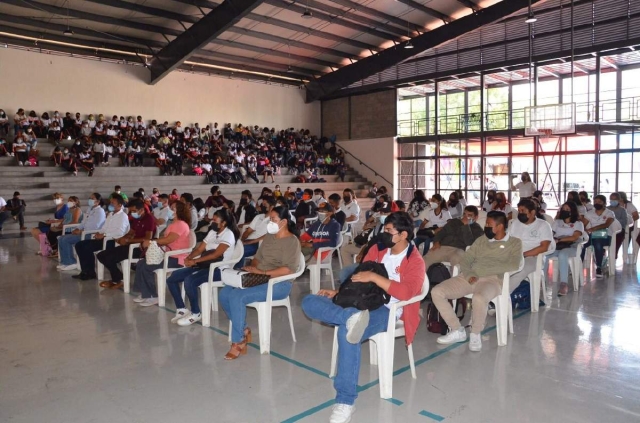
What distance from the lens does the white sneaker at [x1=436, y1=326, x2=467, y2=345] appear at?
3965 mm

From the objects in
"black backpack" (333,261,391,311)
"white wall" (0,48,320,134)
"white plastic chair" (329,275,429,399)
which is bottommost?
"white plastic chair" (329,275,429,399)

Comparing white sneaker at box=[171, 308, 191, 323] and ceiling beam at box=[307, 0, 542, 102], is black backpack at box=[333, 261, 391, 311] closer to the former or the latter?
white sneaker at box=[171, 308, 191, 323]

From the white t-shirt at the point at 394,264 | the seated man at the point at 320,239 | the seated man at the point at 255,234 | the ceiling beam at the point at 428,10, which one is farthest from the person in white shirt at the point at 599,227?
the ceiling beam at the point at 428,10

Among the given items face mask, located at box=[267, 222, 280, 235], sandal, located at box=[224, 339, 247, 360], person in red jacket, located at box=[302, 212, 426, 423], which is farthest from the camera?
face mask, located at box=[267, 222, 280, 235]

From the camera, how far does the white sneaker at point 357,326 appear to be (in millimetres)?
2822

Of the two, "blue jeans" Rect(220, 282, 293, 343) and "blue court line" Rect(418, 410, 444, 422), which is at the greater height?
"blue jeans" Rect(220, 282, 293, 343)

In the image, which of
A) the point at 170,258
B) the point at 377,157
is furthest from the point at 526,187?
the point at 377,157

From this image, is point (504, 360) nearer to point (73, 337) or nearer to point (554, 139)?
point (73, 337)

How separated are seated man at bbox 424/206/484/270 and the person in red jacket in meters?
2.10

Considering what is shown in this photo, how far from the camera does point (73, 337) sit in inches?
166

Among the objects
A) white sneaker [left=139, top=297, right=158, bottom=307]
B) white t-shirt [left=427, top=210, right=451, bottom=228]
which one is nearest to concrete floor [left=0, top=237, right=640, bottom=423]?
white sneaker [left=139, top=297, right=158, bottom=307]

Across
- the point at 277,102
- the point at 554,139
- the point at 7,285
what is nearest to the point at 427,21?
the point at 554,139

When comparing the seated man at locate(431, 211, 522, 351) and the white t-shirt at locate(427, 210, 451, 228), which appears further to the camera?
the white t-shirt at locate(427, 210, 451, 228)

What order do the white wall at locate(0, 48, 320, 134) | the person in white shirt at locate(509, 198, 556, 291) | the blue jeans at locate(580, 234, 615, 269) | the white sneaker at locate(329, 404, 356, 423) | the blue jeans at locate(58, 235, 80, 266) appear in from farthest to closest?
the white wall at locate(0, 48, 320, 134) → the blue jeans at locate(58, 235, 80, 266) → the blue jeans at locate(580, 234, 615, 269) → the person in white shirt at locate(509, 198, 556, 291) → the white sneaker at locate(329, 404, 356, 423)
